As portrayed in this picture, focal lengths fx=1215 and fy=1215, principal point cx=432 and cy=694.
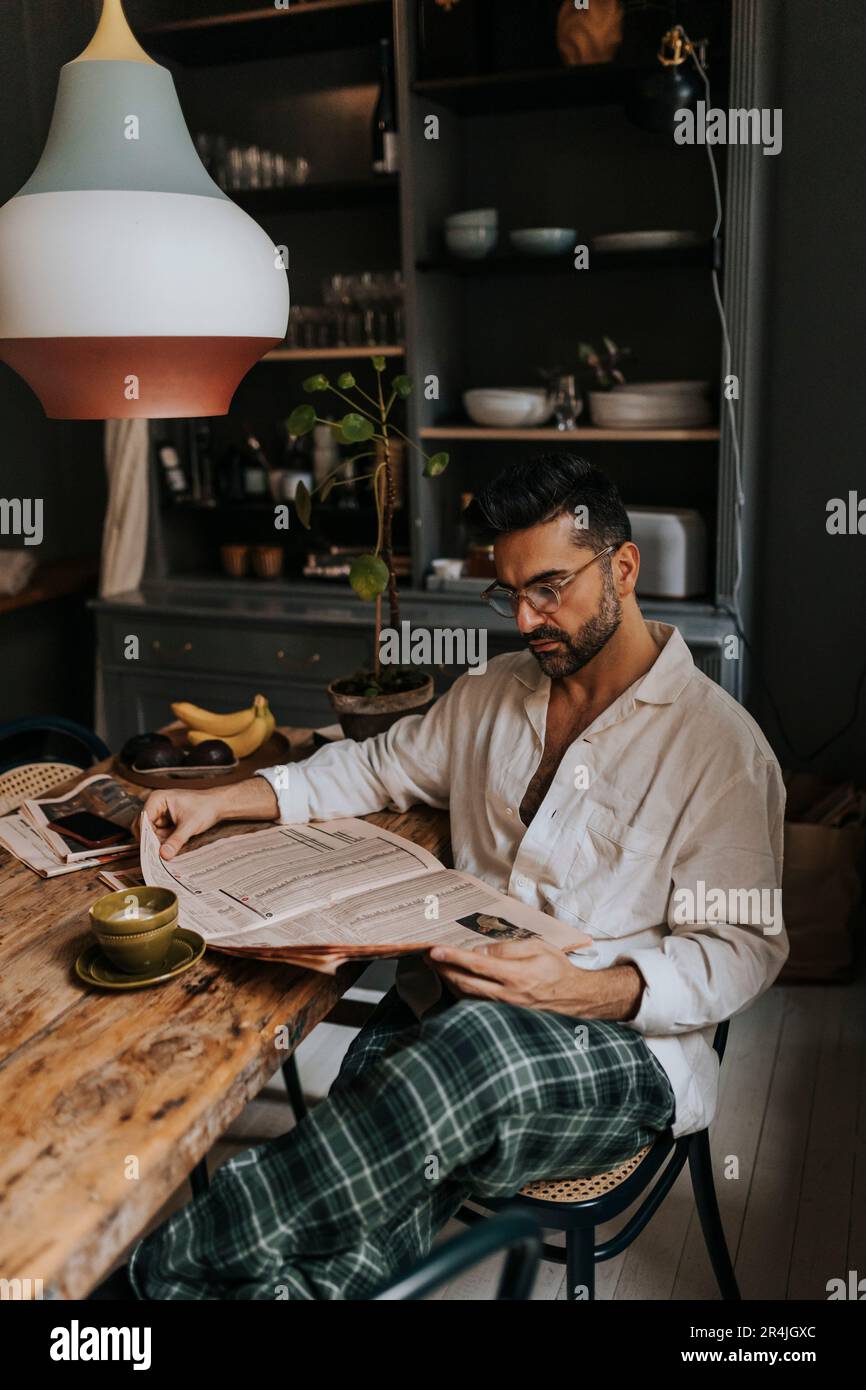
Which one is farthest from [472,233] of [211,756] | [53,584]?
[211,756]

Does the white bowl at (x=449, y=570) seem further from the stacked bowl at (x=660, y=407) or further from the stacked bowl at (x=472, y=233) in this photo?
the stacked bowl at (x=472, y=233)

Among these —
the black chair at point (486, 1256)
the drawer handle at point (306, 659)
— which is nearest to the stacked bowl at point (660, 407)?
the drawer handle at point (306, 659)

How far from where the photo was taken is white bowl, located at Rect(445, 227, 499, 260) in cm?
325

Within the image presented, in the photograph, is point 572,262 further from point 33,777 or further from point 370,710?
point 33,777

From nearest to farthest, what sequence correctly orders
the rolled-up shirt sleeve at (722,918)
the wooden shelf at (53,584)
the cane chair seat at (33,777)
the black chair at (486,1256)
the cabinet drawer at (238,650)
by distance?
the black chair at (486,1256), the rolled-up shirt sleeve at (722,918), the cane chair seat at (33,777), the cabinet drawer at (238,650), the wooden shelf at (53,584)

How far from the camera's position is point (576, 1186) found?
1525mm

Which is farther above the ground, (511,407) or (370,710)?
(511,407)

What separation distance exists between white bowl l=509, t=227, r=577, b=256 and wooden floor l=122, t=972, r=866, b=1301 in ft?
6.47

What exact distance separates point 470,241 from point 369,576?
1487 mm

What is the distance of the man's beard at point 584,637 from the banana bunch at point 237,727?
716mm

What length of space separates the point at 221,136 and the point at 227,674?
1.63 metres

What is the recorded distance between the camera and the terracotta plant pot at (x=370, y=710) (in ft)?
7.11

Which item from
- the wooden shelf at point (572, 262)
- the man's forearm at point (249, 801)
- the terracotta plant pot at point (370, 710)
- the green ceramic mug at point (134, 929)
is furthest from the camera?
the wooden shelf at point (572, 262)

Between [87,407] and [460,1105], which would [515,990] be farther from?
[87,407]
